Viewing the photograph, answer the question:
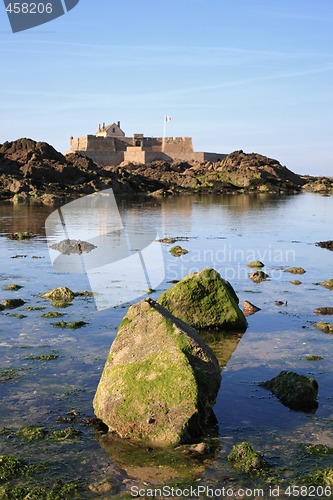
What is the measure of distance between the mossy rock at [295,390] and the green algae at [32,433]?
11.9ft

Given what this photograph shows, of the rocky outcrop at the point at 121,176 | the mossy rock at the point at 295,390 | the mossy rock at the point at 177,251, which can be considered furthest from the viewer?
the rocky outcrop at the point at 121,176

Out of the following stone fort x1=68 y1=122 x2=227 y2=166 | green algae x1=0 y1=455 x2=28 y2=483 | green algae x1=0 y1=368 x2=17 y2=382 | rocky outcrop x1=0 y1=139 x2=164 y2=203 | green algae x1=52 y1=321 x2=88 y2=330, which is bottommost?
green algae x1=0 y1=455 x2=28 y2=483

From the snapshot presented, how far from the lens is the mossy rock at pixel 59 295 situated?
15891 millimetres

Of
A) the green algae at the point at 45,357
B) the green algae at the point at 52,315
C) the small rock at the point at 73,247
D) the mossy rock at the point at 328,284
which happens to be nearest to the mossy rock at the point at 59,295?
the green algae at the point at 52,315

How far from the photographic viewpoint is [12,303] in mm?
15039

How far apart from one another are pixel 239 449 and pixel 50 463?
2316 mm

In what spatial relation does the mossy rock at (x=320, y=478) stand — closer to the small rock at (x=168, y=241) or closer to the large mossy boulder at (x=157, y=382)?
the large mossy boulder at (x=157, y=382)

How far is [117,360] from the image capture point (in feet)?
28.6

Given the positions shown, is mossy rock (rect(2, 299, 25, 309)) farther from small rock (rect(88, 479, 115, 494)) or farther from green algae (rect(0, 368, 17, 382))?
small rock (rect(88, 479, 115, 494))

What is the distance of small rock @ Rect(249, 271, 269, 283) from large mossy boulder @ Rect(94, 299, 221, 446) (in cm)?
1014

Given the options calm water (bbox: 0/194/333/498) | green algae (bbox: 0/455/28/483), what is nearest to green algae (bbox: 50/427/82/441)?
calm water (bbox: 0/194/333/498)

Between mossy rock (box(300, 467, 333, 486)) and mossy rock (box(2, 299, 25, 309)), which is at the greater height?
mossy rock (box(2, 299, 25, 309))

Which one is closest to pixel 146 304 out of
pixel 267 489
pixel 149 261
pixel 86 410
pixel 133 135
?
pixel 86 410

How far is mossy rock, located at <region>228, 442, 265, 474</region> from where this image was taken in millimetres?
7170
